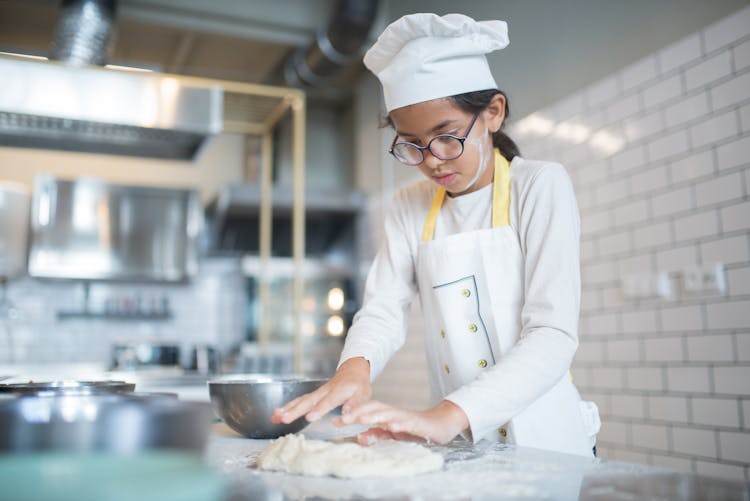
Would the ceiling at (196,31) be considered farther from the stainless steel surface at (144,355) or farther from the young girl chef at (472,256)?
the young girl chef at (472,256)

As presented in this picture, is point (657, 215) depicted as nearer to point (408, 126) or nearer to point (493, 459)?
point (408, 126)

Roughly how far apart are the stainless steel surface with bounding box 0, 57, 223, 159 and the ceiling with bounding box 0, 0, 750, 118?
1.17 meters

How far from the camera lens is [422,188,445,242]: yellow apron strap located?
4.75 feet

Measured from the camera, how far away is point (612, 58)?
2555mm

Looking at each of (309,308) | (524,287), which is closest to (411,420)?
(524,287)

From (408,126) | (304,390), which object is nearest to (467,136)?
(408,126)

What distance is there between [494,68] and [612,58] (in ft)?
1.48

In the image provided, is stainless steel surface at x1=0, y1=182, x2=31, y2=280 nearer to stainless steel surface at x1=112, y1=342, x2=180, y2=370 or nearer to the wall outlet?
stainless steel surface at x1=112, y1=342, x2=180, y2=370

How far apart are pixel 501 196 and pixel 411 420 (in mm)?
571

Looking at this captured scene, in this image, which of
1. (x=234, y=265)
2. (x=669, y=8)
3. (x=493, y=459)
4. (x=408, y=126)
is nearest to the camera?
(x=493, y=459)

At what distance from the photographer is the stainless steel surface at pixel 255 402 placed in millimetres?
1147

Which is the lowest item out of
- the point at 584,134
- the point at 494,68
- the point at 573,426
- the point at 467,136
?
the point at 573,426

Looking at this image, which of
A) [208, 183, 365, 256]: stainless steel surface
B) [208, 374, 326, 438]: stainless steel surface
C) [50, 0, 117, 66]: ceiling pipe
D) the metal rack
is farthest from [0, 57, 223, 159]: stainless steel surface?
[208, 183, 365, 256]: stainless steel surface

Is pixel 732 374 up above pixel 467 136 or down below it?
below
